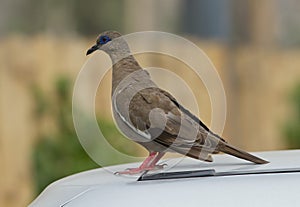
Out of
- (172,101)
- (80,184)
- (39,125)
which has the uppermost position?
(172,101)

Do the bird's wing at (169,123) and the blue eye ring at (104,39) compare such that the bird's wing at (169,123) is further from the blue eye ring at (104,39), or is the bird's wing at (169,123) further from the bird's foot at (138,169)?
the blue eye ring at (104,39)

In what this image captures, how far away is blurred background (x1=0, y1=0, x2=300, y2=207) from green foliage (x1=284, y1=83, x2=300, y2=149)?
1 cm

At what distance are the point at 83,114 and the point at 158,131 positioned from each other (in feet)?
17.5

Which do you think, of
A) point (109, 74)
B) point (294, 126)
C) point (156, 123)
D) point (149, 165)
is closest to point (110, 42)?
point (156, 123)

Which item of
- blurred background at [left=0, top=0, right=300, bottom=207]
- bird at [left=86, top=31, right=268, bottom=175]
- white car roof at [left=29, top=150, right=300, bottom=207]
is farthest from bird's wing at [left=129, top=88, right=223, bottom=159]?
blurred background at [left=0, top=0, right=300, bottom=207]

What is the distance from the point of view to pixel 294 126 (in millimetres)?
11289

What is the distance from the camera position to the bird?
3422mm

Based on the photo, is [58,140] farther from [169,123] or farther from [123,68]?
[169,123]

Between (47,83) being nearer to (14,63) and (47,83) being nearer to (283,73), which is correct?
(14,63)

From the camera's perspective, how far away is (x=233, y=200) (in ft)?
8.59

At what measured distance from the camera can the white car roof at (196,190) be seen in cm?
263

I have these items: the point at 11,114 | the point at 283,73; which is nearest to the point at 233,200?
the point at 11,114

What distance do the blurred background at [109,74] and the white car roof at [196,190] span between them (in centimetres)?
477

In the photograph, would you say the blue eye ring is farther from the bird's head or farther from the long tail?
the long tail
